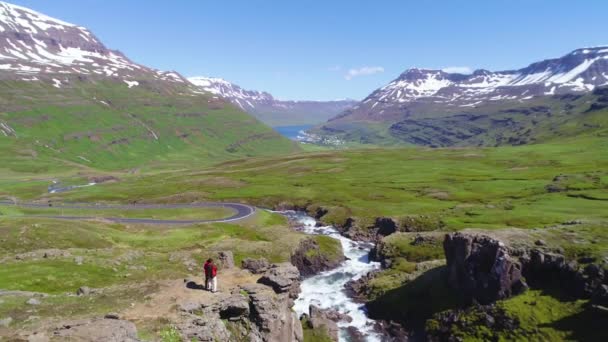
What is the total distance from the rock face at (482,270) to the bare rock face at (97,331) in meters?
49.8

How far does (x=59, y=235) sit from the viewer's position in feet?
266

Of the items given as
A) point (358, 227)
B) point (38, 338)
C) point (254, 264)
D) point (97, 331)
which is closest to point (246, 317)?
point (97, 331)

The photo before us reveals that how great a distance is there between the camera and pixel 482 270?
208ft

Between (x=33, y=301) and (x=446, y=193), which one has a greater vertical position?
(x=33, y=301)

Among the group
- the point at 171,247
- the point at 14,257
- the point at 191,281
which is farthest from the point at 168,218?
the point at 191,281

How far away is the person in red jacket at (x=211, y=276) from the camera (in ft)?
146

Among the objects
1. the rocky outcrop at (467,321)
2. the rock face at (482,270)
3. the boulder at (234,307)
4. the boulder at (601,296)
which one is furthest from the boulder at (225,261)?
the boulder at (601,296)

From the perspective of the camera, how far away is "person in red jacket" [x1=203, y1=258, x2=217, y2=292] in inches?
1756

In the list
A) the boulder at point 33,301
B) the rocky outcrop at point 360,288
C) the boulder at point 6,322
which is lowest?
the rocky outcrop at point 360,288

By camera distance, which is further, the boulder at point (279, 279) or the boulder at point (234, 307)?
the boulder at point (279, 279)

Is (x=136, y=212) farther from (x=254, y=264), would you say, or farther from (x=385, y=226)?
(x=385, y=226)

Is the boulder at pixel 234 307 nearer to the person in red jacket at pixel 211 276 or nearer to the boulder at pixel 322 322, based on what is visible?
the person in red jacket at pixel 211 276

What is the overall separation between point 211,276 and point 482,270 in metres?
41.5

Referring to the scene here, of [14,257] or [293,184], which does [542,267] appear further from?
[293,184]
